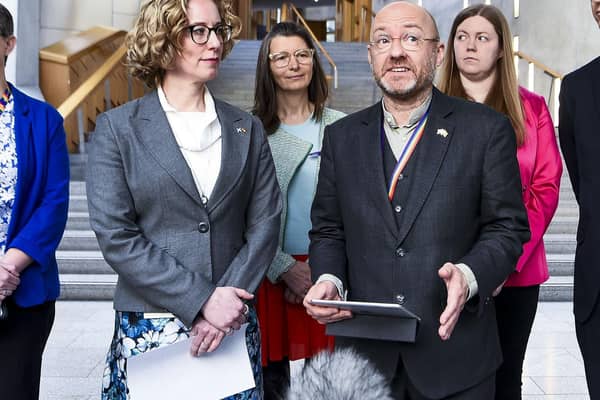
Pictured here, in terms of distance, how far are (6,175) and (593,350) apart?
6.48 ft

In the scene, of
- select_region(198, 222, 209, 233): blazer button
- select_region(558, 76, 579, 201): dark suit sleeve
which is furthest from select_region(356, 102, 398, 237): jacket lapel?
select_region(558, 76, 579, 201): dark suit sleeve

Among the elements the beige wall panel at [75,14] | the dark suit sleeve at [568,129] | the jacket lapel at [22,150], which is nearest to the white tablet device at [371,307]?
the dark suit sleeve at [568,129]

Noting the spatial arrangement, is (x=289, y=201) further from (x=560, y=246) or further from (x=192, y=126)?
(x=560, y=246)

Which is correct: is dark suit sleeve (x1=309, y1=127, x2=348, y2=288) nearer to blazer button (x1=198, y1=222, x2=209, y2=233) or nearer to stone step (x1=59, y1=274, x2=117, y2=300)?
blazer button (x1=198, y1=222, x2=209, y2=233)

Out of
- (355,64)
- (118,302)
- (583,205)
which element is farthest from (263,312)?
(355,64)

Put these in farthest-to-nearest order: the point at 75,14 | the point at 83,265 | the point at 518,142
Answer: the point at 75,14
the point at 83,265
the point at 518,142

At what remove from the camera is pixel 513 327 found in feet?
9.52

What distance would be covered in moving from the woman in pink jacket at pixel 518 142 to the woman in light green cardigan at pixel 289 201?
63 centimetres

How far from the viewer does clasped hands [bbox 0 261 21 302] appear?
7.63 ft

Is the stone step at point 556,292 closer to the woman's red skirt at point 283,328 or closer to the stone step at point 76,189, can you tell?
the woman's red skirt at point 283,328

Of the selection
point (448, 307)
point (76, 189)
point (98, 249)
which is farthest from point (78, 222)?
point (448, 307)

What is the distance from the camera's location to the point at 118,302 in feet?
7.14

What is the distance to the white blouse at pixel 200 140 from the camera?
2.20 metres

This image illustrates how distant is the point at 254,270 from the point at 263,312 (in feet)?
2.90
